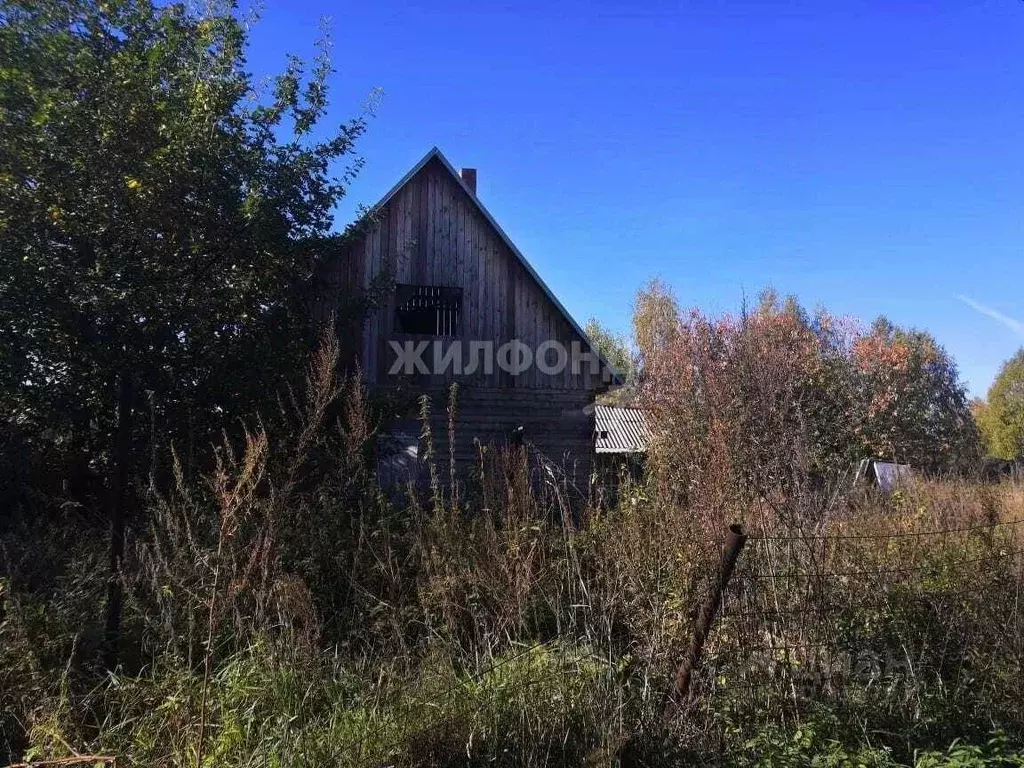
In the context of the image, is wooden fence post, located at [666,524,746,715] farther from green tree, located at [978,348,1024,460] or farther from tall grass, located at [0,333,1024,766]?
green tree, located at [978,348,1024,460]

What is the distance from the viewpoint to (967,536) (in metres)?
5.01

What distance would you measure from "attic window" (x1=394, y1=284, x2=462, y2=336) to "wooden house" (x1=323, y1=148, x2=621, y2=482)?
27 millimetres

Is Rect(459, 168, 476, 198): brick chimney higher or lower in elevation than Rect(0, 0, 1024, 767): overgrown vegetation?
higher

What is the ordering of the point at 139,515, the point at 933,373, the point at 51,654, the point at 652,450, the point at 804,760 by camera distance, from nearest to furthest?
the point at 804,760 < the point at 51,654 < the point at 139,515 < the point at 652,450 < the point at 933,373

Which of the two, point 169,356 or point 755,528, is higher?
point 169,356

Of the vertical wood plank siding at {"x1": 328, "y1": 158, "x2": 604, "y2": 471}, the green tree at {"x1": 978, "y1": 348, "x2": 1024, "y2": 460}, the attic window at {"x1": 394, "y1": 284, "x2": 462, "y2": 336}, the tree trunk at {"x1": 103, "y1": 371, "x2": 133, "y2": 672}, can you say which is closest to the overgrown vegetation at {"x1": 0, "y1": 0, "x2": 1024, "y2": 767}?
the tree trunk at {"x1": 103, "y1": 371, "x2": 133, "y2": 672}

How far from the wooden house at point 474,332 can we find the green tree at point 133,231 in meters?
3.70

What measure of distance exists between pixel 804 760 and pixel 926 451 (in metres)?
24.1

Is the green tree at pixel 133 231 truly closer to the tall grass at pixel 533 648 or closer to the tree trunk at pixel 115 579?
the tree trunk at pixel 115 579

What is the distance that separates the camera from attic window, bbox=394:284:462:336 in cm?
1198

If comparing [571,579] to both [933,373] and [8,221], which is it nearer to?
[8,221]

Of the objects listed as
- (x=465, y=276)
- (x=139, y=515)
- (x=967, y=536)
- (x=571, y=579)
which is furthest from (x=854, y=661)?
(x=465, y=276)

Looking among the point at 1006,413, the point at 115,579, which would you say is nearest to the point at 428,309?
the point at 115,579

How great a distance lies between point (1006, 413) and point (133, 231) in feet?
129
